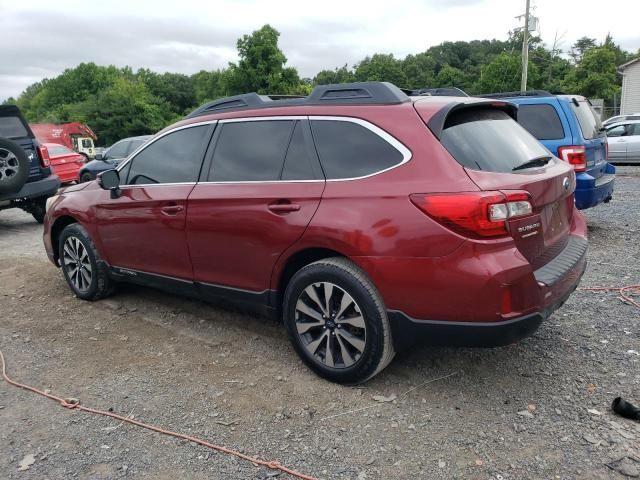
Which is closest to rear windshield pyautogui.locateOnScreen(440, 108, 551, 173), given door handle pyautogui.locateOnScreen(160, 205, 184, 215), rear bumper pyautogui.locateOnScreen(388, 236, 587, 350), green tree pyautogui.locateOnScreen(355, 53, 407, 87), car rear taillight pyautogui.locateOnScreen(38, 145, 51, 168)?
rear bumper pyautogui.locateOnScreen(388, 236, 587, 350)

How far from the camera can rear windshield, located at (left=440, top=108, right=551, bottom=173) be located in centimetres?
307

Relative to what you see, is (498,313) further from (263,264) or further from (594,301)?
(594,301)

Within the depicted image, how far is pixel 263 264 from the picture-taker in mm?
3623

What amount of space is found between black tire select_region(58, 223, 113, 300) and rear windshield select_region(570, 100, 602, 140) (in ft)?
18.6

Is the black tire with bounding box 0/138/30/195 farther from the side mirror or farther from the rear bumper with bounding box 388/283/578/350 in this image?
the rear bumper with bounding box 388/283/578/350

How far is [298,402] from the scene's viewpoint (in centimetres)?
327

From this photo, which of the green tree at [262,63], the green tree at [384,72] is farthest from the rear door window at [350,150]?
the green tree at [384,72]

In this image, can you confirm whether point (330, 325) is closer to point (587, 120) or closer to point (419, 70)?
point (587, 120)

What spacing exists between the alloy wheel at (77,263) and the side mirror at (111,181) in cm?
77

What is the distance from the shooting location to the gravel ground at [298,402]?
272 cm

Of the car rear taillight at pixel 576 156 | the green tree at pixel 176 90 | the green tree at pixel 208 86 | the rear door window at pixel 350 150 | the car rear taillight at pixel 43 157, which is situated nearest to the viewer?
the rear door window at pixel 350 150

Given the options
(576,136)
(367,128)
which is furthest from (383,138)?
(576,136)

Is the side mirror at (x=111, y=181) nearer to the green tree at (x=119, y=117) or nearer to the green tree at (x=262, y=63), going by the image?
the green tree at (x=262, y=63)

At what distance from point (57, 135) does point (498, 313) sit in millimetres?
43698
